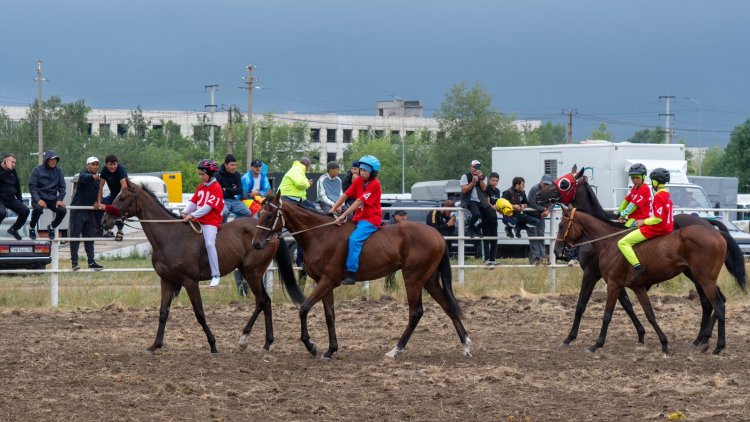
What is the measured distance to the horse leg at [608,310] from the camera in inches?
499

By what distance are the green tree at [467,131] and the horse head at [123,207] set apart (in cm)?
6031

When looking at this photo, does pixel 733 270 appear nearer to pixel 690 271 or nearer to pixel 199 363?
pixel 690 271

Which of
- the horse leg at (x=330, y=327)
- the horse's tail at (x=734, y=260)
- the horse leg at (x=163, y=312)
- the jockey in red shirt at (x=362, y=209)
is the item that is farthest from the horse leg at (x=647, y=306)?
the horse leg at (x=163, y=312)

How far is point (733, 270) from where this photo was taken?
13.5 meters

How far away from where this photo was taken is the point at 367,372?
11.1 meters

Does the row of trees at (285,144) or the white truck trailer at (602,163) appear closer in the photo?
the white truck trailer at (602,163)

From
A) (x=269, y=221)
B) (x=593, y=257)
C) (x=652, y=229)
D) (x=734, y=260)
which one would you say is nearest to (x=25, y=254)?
(x=269, y=221)

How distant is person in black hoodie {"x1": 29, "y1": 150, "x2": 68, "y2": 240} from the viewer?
55.2 ft

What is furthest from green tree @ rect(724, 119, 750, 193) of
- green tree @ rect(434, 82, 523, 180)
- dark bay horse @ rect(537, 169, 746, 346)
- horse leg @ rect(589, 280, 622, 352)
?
horse leg @ rect(589, 280, 622, 352)

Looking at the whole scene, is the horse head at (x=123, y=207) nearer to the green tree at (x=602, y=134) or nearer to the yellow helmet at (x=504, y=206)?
the yellow helmet at (x=504, y=206)

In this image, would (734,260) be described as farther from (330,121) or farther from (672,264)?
(330,121)

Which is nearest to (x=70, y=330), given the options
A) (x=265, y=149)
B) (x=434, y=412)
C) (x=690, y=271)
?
(x=434, y=412)

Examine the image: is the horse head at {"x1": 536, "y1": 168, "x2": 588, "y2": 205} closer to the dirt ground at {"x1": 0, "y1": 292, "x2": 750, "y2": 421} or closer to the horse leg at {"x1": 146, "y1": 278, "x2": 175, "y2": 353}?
the dirt ground at {"x1": 0, "y1": 292, "x2": 750, "y2": 421}

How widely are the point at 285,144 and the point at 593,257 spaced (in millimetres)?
74353
